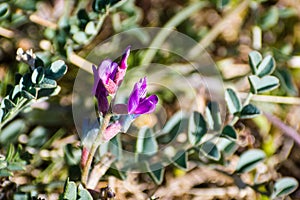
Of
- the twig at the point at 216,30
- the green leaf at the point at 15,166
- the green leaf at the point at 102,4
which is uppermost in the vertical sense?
the green leaf at the point at 102,4

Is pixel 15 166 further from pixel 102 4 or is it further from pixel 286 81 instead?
pixel 286 81

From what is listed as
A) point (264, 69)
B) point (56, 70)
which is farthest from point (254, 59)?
point (56, 70)

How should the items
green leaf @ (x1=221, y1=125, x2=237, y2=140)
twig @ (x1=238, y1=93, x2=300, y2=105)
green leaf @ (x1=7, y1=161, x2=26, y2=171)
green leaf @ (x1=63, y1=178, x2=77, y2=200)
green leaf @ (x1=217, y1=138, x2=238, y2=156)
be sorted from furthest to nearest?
twig @ (x1=238, y1=93, x2=300, y2=105), green leaf @ (x1=217, y1=138, x2=238, y2=156), green leaf @ (x1=221, y1=125, x2=237, y2=140), green leaf @ (x1=7, y1=161, x2=26, y2=171), green leaf @ (x1=63, y1=178, x2=77, y2=200)

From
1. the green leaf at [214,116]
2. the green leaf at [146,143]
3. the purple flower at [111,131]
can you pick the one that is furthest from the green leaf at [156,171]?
the purple flower at [111,131]

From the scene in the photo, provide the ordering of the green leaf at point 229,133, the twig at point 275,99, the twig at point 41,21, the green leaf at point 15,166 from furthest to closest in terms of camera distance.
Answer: the twig at point 275,99 → the twig at point 41,21 → the green leaf at point 229,133 → the green leaf at point 15,166

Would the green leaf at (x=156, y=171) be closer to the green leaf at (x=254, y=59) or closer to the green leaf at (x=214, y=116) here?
the green leaf at (x=214, y=116)

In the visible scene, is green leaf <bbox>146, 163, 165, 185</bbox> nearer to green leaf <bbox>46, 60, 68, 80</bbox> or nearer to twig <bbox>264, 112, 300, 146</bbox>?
green leaf <bbox>46, 60, 68, 80</bbox>

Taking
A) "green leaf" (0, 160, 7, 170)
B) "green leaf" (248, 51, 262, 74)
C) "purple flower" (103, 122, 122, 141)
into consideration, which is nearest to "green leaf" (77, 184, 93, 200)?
"purple flower" (103, 122, 122, 141)

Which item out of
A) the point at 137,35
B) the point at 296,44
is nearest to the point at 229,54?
the point at 296,44
